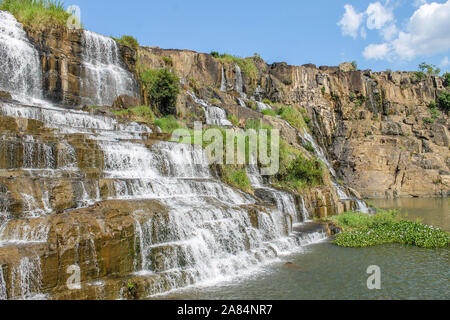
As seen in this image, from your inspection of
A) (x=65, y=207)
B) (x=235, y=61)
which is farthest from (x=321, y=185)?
(x=235, y=61)

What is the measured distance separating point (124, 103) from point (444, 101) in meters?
36.1

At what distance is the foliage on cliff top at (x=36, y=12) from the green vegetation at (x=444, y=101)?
3842 cm

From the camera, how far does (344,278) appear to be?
7.58 meters

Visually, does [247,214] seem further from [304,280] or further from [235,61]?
[235,61]

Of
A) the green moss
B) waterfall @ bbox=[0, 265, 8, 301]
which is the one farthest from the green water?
the green moss

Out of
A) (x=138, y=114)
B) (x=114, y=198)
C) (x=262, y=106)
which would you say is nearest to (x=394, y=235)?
(x=114, y=198)

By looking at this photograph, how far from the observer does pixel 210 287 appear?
279 inches

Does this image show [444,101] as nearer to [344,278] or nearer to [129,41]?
[129,41]

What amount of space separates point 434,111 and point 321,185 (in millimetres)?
27944

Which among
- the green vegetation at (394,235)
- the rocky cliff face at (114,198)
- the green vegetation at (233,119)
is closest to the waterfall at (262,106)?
the rocky cliff face at (114,198)

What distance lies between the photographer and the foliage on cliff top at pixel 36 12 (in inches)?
672

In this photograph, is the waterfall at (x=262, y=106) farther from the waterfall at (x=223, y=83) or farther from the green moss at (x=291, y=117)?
the waterfall at (x=223, y=83)

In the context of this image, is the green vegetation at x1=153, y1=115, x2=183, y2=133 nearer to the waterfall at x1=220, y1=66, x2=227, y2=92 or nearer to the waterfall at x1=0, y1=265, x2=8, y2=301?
the waterfall at x1=0, y1=265, x2=8, y2=301

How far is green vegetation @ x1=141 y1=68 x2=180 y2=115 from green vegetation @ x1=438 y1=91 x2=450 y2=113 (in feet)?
106
